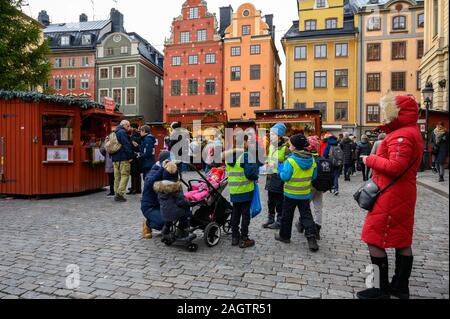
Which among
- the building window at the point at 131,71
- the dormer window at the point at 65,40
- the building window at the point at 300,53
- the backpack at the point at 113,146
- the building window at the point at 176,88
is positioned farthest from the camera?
the dormer window at the point at 65,40

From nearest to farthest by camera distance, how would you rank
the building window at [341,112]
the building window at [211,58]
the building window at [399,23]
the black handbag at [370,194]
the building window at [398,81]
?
the black handbag at [370,194] < the building window at [399,23] < the building window at [398,81] < the building window at [341,112] < the building window at [211,58]

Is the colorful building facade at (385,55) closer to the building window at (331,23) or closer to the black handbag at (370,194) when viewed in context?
the building window at (331,23)

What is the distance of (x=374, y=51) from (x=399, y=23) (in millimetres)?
3635

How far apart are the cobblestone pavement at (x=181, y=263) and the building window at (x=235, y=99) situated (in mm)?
31427

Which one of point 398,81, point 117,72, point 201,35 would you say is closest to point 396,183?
point 398,81

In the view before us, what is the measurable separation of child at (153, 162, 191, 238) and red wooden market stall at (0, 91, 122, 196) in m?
5.90

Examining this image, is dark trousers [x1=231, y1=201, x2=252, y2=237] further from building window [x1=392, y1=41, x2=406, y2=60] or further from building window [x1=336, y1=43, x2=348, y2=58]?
building window [x1=392, y1=41, x2=406, y2=60]

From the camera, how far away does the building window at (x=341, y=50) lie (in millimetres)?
36594

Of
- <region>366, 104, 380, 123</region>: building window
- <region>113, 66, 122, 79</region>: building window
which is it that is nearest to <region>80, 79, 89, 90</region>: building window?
<region>113, 66, 122, 79</region>: building window

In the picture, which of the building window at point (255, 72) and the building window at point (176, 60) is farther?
the building window at point (176, 60)

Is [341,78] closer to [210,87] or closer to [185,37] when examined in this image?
[210,87]

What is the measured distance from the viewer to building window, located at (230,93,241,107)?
124 feet

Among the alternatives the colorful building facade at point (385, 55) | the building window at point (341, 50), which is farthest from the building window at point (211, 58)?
the colorful building facade at point (385, 55)
